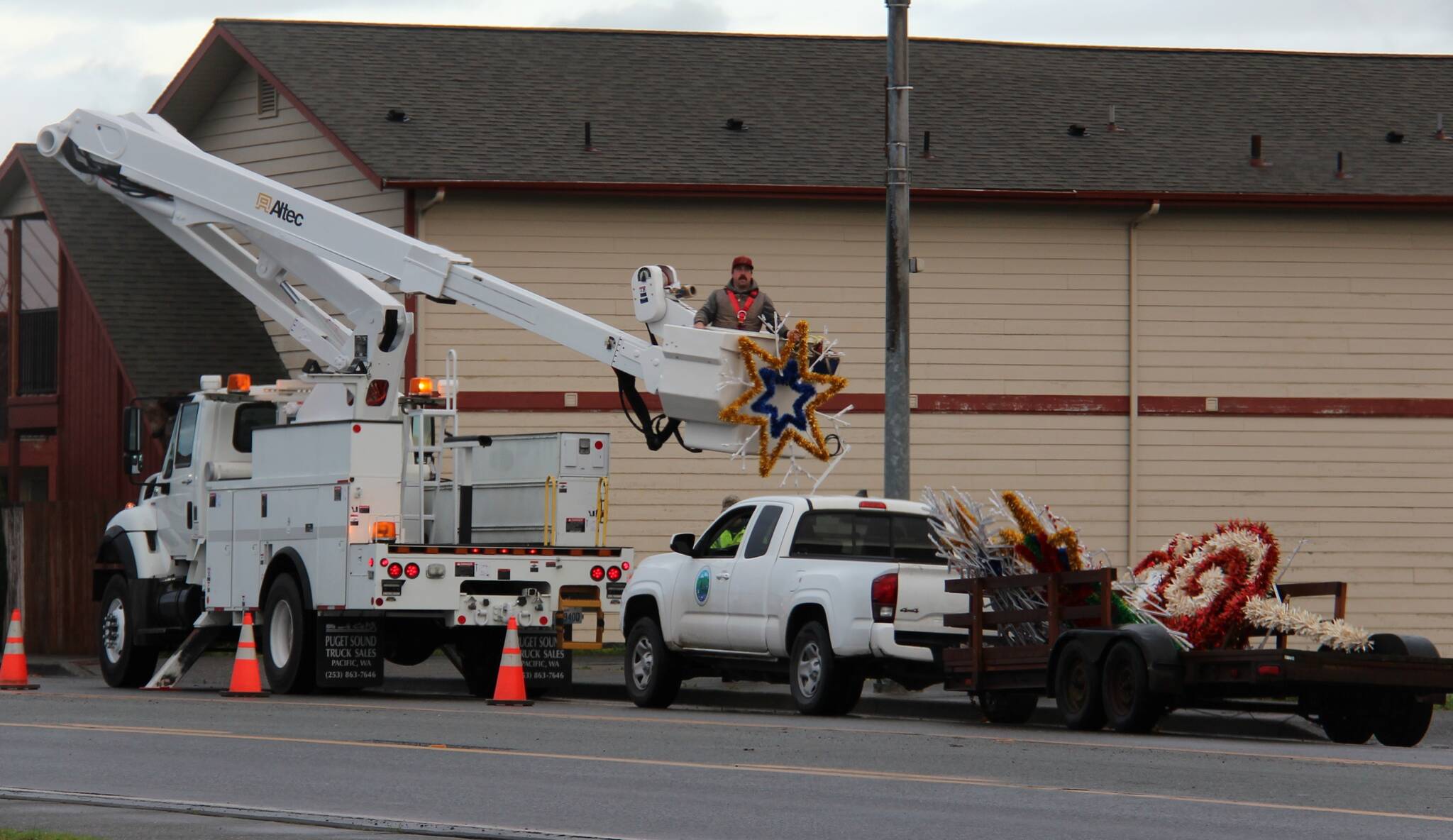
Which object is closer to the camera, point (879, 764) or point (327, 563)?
point (879, 764)

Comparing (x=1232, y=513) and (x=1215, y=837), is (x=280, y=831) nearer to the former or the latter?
(x=1215, y=837)

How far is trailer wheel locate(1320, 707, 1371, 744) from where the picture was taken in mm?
15305

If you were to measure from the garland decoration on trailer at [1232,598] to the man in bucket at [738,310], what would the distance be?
403 centimetres

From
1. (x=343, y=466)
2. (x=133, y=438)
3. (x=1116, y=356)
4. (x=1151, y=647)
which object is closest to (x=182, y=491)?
(x=133, y=438)

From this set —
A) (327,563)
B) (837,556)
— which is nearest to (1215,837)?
(837,556)

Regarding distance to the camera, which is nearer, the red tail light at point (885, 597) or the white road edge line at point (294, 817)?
the white road edge line at point (294, 817)

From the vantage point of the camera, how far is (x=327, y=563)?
1883 cm

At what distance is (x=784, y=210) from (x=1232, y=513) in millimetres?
6894

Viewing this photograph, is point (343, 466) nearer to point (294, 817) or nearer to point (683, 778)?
point (683, 778)

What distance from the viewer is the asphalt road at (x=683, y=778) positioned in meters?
9.89

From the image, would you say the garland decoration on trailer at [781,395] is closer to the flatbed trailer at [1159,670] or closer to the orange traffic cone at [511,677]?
the flatbed trailer at [1159,670]

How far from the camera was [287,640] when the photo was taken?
773 inches

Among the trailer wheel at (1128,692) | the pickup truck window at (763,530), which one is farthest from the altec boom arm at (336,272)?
the trailer wheel at (1128,692)

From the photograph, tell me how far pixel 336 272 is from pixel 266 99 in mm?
8917
